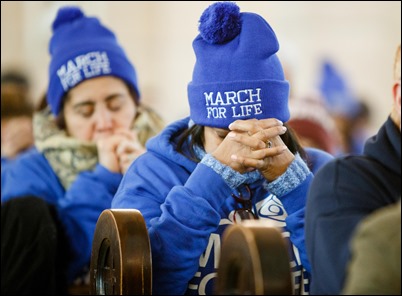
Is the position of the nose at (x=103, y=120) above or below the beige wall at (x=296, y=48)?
above

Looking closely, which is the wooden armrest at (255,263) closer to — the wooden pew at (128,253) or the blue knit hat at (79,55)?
the wooden pew at (128,253)

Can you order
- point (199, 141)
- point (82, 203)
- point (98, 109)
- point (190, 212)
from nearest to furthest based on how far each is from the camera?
point (190, 212) → point (199, 141) → point (82, 203) → point (98, 109)

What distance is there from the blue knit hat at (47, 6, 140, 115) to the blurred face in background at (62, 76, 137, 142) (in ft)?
0.09

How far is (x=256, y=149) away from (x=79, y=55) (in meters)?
1.22

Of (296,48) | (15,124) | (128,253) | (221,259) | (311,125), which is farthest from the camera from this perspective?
(296,48)

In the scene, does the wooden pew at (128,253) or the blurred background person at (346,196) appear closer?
the blurred background person at (346,196)

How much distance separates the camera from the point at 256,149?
76.3 inches

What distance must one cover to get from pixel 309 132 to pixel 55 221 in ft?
3.81

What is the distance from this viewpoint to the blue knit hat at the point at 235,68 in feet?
6.51

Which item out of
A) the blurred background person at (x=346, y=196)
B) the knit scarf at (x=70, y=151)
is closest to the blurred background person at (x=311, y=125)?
the knit scarf at (x=70, y=151)

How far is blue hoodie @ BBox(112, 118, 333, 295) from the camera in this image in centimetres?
191

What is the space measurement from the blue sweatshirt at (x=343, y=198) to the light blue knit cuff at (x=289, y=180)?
439mm

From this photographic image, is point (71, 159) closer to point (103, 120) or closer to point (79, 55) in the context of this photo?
point (103, 120)

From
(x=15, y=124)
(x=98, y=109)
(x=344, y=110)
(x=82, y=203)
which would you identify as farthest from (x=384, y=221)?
(x=344, y=110)
